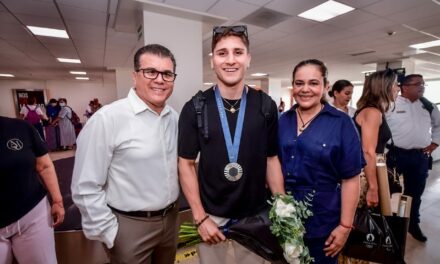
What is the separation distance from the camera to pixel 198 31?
4012mm

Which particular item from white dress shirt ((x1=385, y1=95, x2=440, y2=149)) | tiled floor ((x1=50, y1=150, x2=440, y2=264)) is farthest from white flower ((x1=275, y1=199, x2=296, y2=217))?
white dress shirt ((x1=385, y1=95, x2=440, y2=149))

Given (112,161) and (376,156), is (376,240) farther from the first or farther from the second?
(112,161)

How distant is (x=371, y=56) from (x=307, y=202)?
782 centimetres

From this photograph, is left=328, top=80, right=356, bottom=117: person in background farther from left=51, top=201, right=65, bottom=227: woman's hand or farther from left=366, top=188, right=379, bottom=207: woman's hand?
left=51, top=201, right=65, bottom=227: woman's hand

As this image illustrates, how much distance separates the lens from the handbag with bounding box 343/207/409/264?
5.25 feet

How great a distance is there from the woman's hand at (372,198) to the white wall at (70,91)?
14425 mm

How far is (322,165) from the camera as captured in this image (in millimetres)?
1356

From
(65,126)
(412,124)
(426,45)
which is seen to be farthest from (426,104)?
(65,126)

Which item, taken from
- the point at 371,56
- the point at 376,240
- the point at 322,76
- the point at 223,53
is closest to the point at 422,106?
the point at 376,240

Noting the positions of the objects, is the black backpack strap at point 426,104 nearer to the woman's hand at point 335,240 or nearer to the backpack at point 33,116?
the woman's hand at point 335,240

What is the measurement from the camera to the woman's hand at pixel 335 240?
1365 millimetres

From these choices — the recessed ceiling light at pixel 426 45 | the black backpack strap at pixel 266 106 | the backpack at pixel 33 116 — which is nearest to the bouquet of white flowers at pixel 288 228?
the black backpack strap at pixel 266 106

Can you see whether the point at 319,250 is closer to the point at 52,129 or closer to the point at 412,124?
the point at 412,124

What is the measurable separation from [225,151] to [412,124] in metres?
2.85
